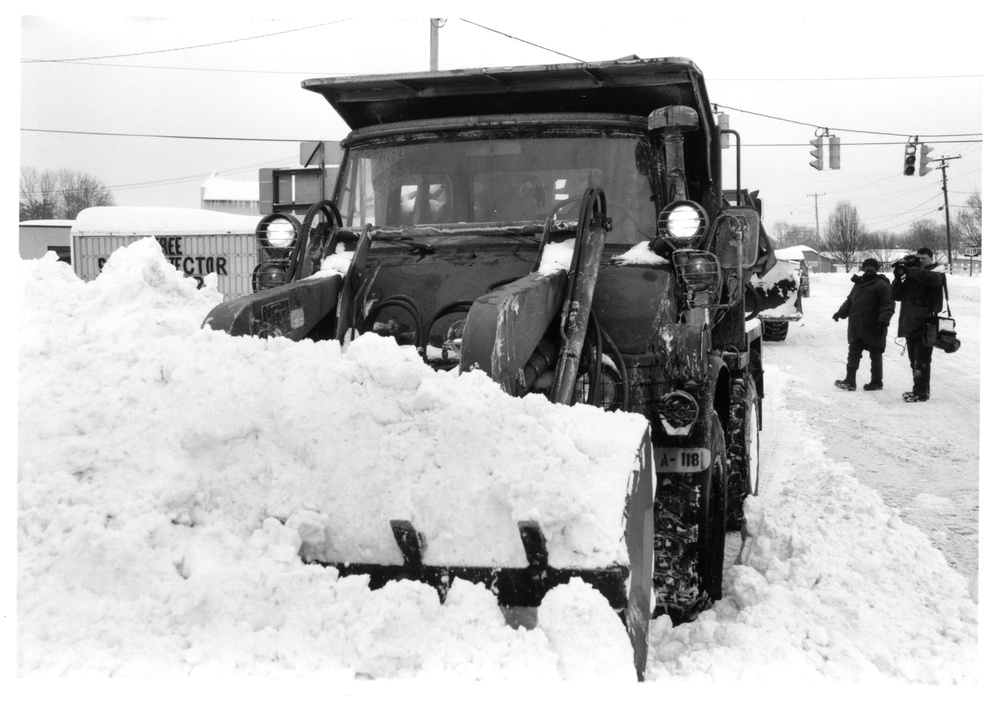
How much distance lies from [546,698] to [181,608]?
100cm

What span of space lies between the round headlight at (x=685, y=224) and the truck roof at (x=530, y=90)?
2.16ft

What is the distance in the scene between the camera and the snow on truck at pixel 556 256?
10.9 feet

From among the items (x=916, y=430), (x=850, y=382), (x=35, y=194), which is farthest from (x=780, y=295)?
(x=35, y=194)

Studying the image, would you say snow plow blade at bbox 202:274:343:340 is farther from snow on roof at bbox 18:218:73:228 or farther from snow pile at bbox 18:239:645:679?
snow on roof at bbox 18:218:73:228

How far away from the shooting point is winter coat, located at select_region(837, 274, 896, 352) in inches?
424

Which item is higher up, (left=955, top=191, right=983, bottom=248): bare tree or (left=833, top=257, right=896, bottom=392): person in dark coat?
(left=955, top=191, right=983, bottom=248): bare tree

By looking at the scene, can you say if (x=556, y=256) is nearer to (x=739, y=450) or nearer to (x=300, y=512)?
(x=300, y=512)

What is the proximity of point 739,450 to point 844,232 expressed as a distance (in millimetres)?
2863

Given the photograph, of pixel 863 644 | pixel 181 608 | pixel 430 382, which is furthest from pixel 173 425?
pixel 863 644

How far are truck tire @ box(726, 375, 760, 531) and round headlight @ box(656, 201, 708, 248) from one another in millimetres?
1545

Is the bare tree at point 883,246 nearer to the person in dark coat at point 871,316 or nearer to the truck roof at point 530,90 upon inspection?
the person in dark coat at point 871,316

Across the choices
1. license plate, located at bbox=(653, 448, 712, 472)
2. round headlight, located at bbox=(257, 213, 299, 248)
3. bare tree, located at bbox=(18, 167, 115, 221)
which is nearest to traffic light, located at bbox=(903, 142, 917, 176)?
license plate, located at bbox=(653, 448, 712, 472)

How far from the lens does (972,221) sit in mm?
3791

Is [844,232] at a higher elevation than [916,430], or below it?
higher
